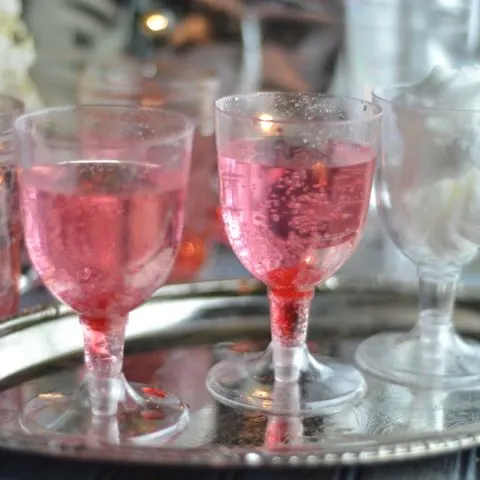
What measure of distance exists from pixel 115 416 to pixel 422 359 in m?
0.25

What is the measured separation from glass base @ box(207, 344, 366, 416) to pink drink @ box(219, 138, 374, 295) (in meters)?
0.08

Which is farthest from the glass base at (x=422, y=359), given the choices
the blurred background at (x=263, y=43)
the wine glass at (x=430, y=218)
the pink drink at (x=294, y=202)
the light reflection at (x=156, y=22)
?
the light reflection at (x=156, y=22)

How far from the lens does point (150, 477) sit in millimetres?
584

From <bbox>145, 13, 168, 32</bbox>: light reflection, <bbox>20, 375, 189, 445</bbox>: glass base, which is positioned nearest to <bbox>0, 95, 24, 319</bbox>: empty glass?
<bbox>20, 375, 189, 445</bbox>: glass base

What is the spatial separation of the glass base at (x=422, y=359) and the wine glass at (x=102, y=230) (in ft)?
0.56

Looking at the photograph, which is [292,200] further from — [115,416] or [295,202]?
[115,416]

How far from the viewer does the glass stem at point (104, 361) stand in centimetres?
66

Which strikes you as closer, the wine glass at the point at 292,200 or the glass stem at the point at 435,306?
the wine glass at the point at 292,200

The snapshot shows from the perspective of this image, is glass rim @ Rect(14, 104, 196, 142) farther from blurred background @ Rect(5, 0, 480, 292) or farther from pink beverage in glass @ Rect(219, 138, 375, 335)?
blurred background @ Rect(5, 0, 480, 292)

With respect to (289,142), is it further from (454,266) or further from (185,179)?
(454,266)

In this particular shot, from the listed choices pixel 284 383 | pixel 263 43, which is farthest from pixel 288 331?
pixel 263 43

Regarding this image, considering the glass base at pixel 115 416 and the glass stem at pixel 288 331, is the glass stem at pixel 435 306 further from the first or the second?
the glass base at pixel 115 416

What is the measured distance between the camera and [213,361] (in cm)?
77

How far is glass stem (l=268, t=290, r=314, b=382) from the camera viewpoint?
713mm
